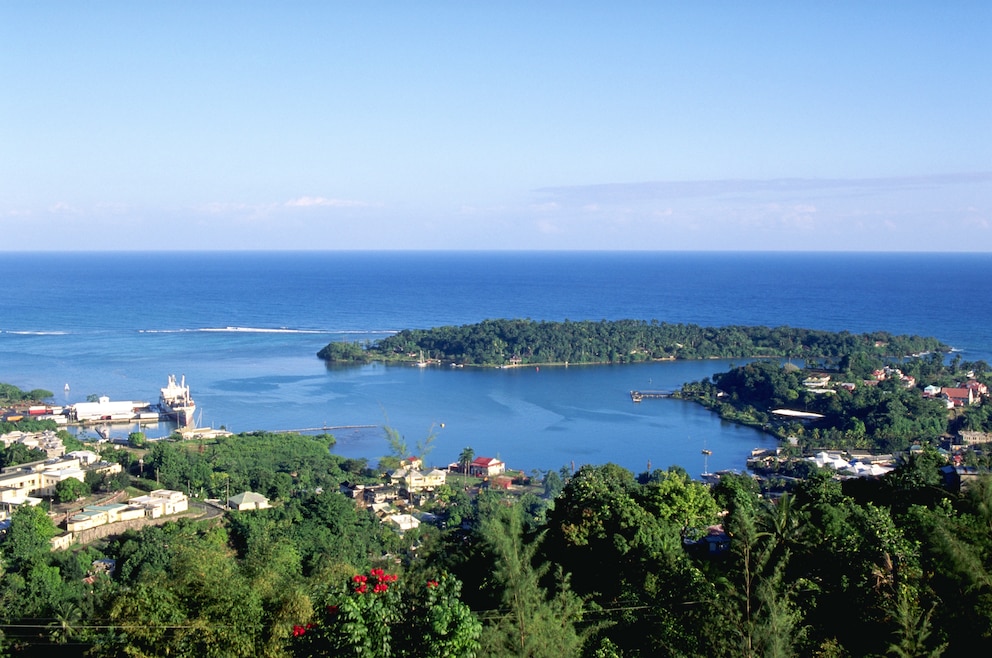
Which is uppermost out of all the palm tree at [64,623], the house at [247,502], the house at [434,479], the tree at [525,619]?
the tree at [525,619]

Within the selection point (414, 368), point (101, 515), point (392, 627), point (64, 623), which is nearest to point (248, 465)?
point (101, 515)

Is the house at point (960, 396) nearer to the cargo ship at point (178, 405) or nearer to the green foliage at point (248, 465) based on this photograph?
the green foliage at point (248, 465)

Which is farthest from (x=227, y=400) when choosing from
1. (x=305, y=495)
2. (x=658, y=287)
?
(x=658, y=287)

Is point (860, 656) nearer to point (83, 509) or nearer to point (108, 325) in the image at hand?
point (83, 509)

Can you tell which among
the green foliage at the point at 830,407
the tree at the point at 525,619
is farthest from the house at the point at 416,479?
the tree at the point at 525,619

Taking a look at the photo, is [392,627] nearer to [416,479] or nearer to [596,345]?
[416,479]

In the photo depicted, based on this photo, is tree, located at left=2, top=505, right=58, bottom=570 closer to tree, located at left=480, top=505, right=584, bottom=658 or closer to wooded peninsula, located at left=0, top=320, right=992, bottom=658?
wooded peninsula, located at left=0, top=320, right=992, bottom=658
